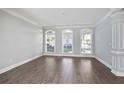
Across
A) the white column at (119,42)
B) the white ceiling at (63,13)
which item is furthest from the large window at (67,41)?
the white column at (119,42)

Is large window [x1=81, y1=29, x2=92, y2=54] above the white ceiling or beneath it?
beneath

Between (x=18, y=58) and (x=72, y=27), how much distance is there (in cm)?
528

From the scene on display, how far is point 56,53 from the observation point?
29.6 feet

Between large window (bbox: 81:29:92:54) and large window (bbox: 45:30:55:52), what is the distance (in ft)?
8.85

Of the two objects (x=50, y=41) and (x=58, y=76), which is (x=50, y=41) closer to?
(x=50, y=41)

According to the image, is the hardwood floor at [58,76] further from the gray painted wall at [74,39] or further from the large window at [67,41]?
the large window at [67,41]

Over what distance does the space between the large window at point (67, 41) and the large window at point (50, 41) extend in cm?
97

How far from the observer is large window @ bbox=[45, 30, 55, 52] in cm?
918

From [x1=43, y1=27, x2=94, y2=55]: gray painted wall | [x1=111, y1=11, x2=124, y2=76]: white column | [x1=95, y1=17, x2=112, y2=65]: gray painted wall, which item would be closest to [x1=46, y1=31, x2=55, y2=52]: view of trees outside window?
[x1=43, y1=27, x2=94, y2=55]: gray painted wall

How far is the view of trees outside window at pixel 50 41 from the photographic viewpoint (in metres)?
9.18

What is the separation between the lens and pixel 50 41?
9.25m

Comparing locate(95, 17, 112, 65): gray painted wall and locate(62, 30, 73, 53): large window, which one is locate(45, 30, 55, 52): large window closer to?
locate(62, 30, 73, 53): large window

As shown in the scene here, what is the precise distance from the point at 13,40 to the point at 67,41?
202 inches
